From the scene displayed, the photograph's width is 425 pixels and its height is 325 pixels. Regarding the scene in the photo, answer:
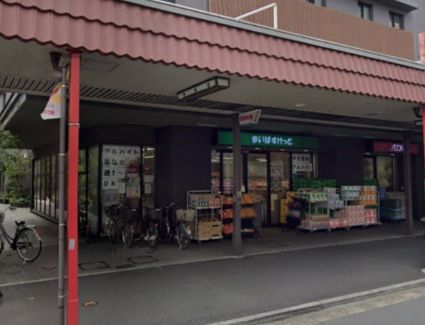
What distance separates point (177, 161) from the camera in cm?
1090

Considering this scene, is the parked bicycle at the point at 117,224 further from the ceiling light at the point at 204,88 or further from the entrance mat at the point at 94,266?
the ceiling light at the point at 204,88

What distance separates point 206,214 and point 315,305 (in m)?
5.39

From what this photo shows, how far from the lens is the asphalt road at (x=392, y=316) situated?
16.4ft

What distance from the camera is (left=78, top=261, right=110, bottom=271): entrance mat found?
25.3 ft

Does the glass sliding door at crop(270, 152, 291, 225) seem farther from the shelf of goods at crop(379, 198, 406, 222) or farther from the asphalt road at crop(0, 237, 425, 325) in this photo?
the asphalt road at crop(0, 237, 425, 325)

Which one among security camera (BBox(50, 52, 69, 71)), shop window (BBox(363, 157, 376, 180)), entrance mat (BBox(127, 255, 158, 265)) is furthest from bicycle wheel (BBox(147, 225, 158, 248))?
shop window (BBox(363, 157, 376, 180))

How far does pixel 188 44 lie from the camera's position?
201 inches

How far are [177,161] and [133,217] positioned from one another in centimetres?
189

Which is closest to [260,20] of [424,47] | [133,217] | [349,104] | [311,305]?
[349,104]

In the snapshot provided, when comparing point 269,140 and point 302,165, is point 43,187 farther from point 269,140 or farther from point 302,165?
point 302,165

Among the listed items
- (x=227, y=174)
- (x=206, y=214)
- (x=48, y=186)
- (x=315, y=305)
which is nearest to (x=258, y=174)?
(x=227, y=174)

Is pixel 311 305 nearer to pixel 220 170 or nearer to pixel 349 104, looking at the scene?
pixel 349 104

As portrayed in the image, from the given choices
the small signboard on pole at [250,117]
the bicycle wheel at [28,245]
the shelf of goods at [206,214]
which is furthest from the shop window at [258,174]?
the bicycle wheel at [28,245]

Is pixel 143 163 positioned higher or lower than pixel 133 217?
higher
